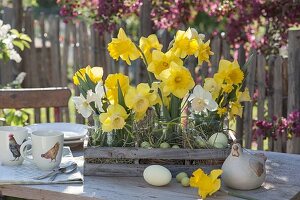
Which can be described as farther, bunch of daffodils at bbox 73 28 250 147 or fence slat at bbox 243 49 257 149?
fence slat at bbox 243 49 257 149

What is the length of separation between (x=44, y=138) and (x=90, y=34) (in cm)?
273

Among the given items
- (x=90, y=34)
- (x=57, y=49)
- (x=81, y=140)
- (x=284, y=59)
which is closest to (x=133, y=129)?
(x=81, y=140)

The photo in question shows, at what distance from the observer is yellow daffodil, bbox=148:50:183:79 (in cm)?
210

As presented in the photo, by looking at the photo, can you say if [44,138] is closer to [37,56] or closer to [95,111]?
[95,111]

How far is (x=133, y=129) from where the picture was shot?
7.04 feet

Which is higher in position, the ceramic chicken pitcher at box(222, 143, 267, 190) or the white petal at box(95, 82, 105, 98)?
the white petal at box(95, 82, 105, 98)

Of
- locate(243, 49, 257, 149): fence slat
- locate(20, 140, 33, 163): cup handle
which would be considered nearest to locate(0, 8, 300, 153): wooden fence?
locate(243, 49, 257, 149): fence slat

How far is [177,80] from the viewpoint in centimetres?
207

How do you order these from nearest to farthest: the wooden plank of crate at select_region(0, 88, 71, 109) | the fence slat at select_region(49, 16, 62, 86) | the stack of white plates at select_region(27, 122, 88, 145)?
the stack of white plates at select_region(27, 122, 88, 145) < the wooden plank of crate at select_region(0, 88, 71, 109) < the fence slat at select_region(49, 16, 62, 86)

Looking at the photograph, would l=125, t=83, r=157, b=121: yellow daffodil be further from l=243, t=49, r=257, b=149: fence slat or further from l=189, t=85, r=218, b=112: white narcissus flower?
l=243, t=49, r=257, b=149: fence slat

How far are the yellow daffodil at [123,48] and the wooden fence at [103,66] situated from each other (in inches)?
52.6

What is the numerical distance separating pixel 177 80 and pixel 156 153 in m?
0.25

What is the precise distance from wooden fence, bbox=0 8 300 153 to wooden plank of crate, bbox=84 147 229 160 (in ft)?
4.41

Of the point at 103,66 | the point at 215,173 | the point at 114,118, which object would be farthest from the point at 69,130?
the point at 103,66
